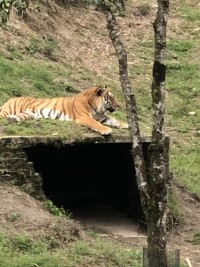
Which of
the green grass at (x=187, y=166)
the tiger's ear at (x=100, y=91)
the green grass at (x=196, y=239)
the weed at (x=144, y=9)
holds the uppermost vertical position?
the weed at (x=144, y=9)

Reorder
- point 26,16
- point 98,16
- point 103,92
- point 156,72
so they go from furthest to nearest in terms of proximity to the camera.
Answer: point 98,16 → point 26,16 → point 103,92 → point 156,72

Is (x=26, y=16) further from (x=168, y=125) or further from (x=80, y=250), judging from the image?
(x=80, y=250)

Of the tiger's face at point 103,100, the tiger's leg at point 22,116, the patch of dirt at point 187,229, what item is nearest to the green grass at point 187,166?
the patch of dirt at point 187,229

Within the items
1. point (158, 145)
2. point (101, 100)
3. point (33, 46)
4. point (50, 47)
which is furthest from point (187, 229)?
point (50, 47)

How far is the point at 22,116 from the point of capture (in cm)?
1049

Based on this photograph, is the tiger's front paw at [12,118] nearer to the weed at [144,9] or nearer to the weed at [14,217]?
the weed at [14,217]

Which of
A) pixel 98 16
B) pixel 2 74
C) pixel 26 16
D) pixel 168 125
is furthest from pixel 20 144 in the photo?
pixel 98 16

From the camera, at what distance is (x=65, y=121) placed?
10430 millimetres

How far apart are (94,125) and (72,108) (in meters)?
0.84

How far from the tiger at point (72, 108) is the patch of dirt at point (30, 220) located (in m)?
1.86

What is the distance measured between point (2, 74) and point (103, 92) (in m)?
3.79

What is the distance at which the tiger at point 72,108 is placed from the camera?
1059cm

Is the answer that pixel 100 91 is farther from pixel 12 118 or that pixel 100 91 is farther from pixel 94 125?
pixel 12 118

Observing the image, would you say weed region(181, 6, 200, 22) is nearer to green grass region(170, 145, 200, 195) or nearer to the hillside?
the hillside
